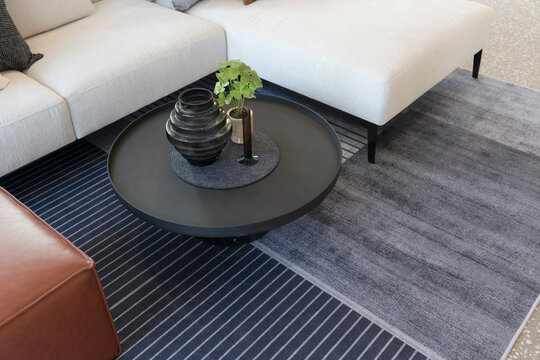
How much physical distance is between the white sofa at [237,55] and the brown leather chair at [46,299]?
68 centimetres

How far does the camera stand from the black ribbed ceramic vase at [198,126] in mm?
1530

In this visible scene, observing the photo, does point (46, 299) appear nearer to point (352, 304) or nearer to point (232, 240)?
point (232, 240)

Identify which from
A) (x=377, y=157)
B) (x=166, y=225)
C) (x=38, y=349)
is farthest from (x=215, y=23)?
(x=38, y=349)

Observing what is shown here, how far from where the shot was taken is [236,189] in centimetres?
158

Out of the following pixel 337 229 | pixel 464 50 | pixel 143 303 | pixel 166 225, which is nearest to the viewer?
pixel 166 225

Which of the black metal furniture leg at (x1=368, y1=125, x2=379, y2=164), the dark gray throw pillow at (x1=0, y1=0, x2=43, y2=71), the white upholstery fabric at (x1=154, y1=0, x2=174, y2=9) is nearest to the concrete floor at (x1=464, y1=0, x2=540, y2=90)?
the black metal furniture leg at (x1=368, y1=125, x2=379, y2=164)

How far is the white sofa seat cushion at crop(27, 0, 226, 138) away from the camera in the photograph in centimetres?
206

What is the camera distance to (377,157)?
7.27 ft

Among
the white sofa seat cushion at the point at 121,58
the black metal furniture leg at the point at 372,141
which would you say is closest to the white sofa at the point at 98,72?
the white sofa seat cushion at the point at 121,58

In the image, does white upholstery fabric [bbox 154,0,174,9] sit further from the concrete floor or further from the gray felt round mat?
the concrete floor

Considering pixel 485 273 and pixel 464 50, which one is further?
pixel 464 50

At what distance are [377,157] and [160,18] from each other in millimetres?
1198

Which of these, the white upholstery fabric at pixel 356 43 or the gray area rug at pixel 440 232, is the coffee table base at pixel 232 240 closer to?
the gray area rug at pixel 440 232

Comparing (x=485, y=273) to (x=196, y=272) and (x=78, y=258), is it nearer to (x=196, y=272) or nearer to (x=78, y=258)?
(x=196, y=272)
